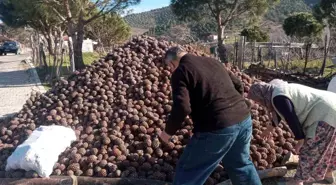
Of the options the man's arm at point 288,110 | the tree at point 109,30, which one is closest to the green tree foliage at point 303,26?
the tree at point 109,30

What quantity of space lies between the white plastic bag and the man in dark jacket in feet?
4.70

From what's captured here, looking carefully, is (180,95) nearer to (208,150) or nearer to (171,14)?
(208,150)

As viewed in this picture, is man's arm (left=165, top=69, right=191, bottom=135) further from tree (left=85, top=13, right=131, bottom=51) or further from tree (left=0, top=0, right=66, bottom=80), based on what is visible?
tree (left=85, top=13, right=131, bottom=51)

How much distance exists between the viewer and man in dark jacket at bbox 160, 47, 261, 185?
3164mm

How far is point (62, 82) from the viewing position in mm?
6137

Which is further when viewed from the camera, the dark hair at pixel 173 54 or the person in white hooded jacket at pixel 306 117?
the person in white hooded jacket at pixel 306 117

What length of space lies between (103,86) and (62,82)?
0.71 metres

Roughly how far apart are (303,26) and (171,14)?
43312 mm

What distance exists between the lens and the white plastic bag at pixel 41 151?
13.9 feet

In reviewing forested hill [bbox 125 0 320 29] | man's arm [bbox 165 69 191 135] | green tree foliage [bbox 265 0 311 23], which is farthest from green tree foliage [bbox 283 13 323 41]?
green tree foliage [bbox 265 0 311 23]

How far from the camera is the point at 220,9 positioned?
3325 cm

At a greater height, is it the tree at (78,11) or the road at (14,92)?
the tree at (78,11)

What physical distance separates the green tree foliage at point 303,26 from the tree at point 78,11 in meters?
14.6

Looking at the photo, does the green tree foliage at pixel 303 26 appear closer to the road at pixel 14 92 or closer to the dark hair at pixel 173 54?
the road at pixel 14 92
